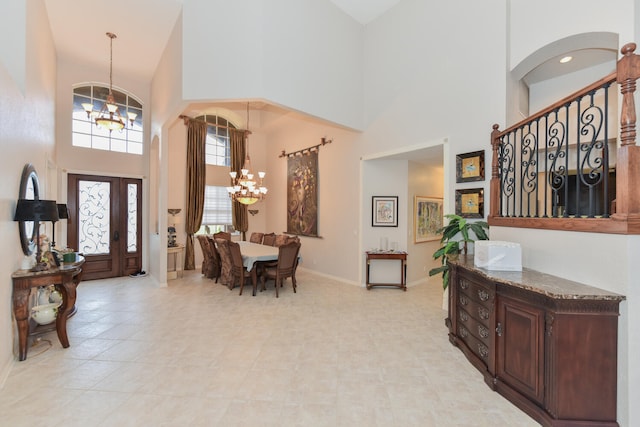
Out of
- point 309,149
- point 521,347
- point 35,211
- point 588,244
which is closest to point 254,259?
point 35,211

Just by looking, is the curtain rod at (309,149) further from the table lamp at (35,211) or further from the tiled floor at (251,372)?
the table lamp at (35,211)

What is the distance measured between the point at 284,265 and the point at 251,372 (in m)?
A: 2.66

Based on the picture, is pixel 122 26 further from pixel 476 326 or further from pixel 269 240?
pixel 476 326

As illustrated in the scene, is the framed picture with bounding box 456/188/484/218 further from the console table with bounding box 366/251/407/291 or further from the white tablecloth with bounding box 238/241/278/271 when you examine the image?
the white tablecloth with bounding box 238/241/278/271

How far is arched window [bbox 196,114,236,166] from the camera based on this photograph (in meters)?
8.05

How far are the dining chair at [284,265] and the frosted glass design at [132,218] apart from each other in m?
3.85

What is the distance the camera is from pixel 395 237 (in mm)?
6062

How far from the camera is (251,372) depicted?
2.71 meters

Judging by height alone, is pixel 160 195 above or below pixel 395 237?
above

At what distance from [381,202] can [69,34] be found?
6828mm

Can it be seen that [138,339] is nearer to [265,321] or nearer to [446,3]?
[265,321]

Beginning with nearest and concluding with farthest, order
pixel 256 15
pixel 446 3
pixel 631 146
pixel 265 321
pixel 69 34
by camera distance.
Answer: pixel 631 146 → pixel 265 321 → pixel 256 15 → pixel 446 3 → pixel 69 34

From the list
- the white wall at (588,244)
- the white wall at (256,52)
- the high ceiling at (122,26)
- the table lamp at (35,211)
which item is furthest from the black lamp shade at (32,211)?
the white wall at (588,244)

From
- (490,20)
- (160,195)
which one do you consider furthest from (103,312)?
(490,20)
